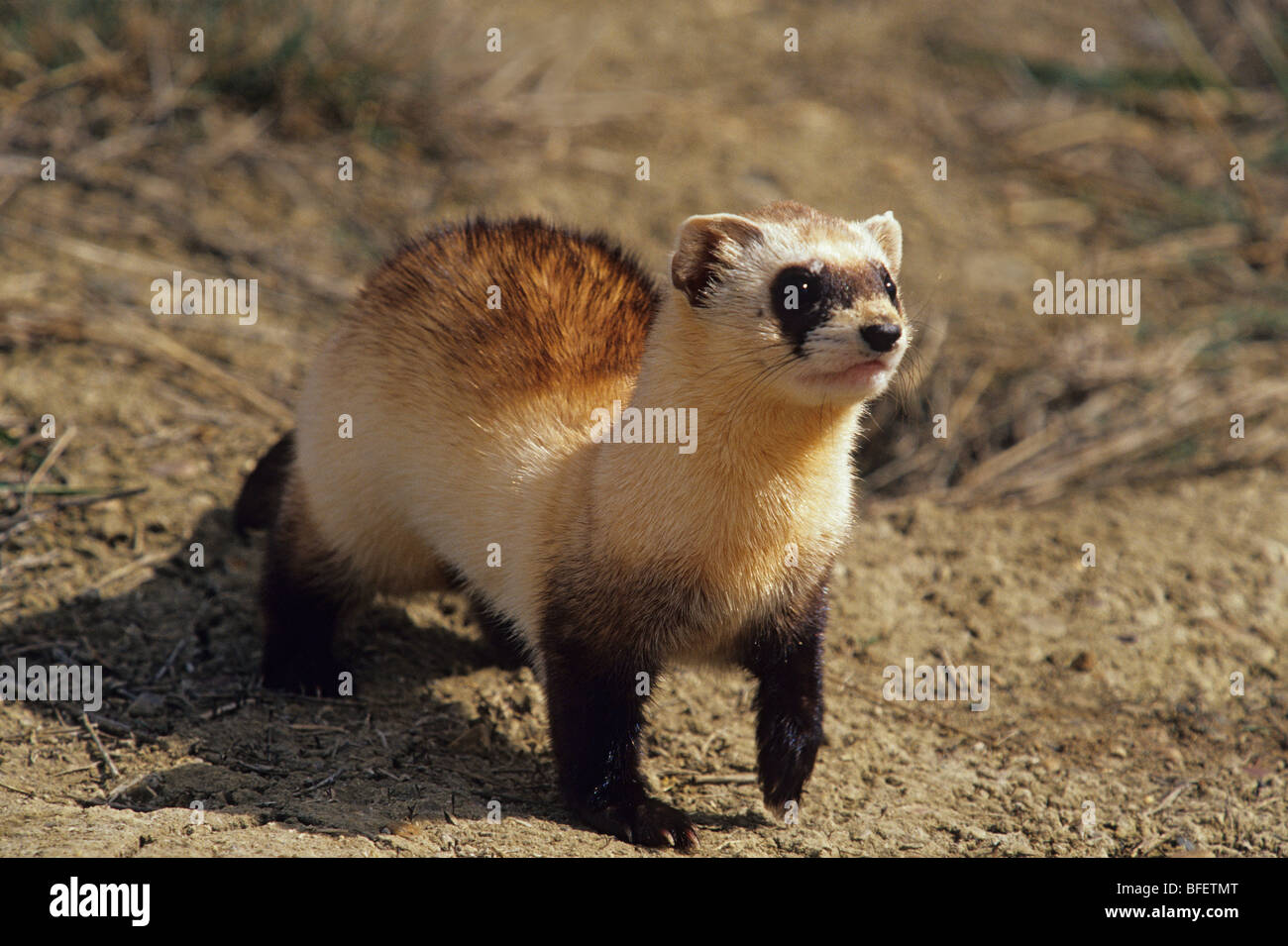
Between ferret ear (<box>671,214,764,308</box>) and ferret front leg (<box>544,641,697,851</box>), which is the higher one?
ferret ear (<box>671,214,764,308</box>)

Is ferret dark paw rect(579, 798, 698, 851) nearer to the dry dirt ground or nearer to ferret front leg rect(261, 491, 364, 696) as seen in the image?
the dry dirt ground

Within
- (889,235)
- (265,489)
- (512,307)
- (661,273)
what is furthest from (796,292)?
(661,273)

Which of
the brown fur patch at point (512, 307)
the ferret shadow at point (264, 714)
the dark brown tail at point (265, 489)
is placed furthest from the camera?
the dark brown tail at point (265, 489)

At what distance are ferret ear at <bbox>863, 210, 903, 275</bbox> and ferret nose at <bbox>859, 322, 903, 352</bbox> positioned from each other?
2.30 feet

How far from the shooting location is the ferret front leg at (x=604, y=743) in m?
3.72

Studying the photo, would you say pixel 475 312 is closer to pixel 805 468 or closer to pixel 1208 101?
pixel 805 468

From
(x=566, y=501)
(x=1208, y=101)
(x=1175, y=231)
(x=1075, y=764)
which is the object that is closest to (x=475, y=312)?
(x=566, y=501)

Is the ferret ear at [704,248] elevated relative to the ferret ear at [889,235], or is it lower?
lower

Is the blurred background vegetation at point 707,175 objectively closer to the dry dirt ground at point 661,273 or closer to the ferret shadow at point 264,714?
the dry dirt ground at point 661,273

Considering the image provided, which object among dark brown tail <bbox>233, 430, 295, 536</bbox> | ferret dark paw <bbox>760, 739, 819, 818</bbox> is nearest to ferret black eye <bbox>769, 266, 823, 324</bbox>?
ferret dark paw <bbox>760, 739, 819, 818</bbox>

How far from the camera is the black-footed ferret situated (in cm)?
341

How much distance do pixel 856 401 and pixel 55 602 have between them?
3186 millimetres

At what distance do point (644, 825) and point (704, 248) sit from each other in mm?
1655

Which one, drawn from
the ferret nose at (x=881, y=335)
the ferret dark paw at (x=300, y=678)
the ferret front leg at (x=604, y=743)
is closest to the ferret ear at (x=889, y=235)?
the ferret nose at (x=881, y=335)
